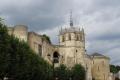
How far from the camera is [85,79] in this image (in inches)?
5123

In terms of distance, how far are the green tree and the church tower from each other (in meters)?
7.41

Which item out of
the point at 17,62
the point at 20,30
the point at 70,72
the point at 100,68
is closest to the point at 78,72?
the point at 70,72

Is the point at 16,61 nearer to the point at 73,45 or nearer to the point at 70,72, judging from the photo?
the point at 70,72

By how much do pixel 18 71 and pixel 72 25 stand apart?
2917 inches

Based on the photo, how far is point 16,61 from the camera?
7206 centimetres

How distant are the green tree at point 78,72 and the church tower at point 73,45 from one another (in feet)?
24.3

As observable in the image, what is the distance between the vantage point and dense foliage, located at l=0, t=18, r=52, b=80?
224 feet

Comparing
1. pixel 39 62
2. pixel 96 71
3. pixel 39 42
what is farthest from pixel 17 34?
pixel 96 71

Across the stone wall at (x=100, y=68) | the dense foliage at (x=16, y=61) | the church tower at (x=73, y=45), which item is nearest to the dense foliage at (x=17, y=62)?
the dense foliage at (x=16, y=61)

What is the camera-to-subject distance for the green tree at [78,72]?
121 meters

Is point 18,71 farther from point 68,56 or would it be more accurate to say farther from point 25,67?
point 68,56

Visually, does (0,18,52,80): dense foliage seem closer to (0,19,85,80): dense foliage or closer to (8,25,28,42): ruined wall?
(0,19,85,80): dense foliage

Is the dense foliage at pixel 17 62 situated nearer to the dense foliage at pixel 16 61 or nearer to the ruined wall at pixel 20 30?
the dense foliage at pixel 16 61

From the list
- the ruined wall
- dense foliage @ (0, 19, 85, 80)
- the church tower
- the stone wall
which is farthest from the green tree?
dense foliage @ (0, 19, 85, 80)
